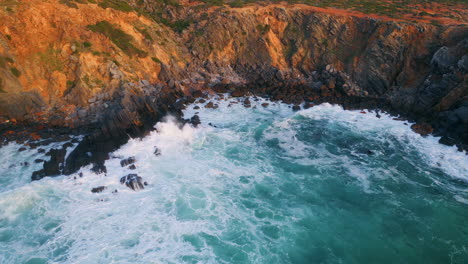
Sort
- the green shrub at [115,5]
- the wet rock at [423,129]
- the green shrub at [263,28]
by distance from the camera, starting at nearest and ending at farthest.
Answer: the wet rock at [423,129] < the green shrub at [115,5] < the green shrub at [263,28]

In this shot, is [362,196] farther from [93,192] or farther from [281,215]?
[93,192]

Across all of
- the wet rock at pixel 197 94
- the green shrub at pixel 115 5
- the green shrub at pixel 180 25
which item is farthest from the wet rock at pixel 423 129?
the green shrub at pixel 115 5

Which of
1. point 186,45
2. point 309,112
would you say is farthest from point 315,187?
point 186,45

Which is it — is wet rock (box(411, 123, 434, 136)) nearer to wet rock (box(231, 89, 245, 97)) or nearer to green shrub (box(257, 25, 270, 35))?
wet rock (box(231, 89, 245, 97))

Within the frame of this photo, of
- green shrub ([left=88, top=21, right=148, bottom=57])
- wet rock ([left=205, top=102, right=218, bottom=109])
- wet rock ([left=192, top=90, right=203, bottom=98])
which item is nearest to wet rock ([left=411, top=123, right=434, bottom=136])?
wet rock ([left=205, top=102, right=218, bottom=109])

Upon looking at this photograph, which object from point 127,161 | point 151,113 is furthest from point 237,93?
point 127,161

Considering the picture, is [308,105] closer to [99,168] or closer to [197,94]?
[197,94]

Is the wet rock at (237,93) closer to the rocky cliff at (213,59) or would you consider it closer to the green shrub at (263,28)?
the rocky cliff at (213,59)

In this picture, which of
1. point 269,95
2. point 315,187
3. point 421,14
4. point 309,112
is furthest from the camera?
point 421,14
